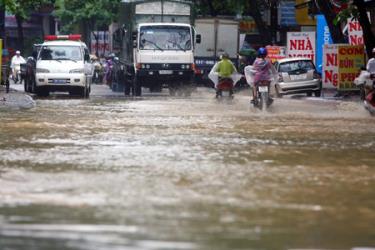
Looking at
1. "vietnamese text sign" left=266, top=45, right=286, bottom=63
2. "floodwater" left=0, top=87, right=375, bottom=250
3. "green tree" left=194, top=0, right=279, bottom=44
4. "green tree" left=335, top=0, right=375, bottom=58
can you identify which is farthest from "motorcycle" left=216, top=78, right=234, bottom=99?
"green tree" left=194, top=0, right=279, bottom=44

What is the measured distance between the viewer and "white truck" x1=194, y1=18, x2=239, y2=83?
171 feet

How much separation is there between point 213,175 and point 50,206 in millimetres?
2911

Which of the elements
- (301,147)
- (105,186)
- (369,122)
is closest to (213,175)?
(105,186)

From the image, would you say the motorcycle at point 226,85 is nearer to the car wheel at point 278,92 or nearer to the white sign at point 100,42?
the car wheel at point 278,92

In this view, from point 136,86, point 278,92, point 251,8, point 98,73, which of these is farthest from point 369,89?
point 98,73

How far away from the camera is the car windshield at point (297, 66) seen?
40094 mm

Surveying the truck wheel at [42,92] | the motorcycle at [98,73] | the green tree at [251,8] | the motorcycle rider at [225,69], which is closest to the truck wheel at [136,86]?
the truck wheel at [42,92]

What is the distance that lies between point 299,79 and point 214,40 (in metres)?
12.8

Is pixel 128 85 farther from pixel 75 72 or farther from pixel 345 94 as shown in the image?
pixel 345 94

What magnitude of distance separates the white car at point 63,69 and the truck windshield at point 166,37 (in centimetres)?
218

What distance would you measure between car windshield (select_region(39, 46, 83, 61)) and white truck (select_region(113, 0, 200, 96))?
94.2 inches

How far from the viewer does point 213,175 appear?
1268cm

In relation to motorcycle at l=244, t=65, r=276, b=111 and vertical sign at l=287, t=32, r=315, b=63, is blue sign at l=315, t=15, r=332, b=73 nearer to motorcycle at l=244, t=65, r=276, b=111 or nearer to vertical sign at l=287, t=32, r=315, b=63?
vertical sign at l=287, t=32, r=315, b=63

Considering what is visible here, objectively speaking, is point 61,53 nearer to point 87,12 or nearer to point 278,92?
point 278,92
